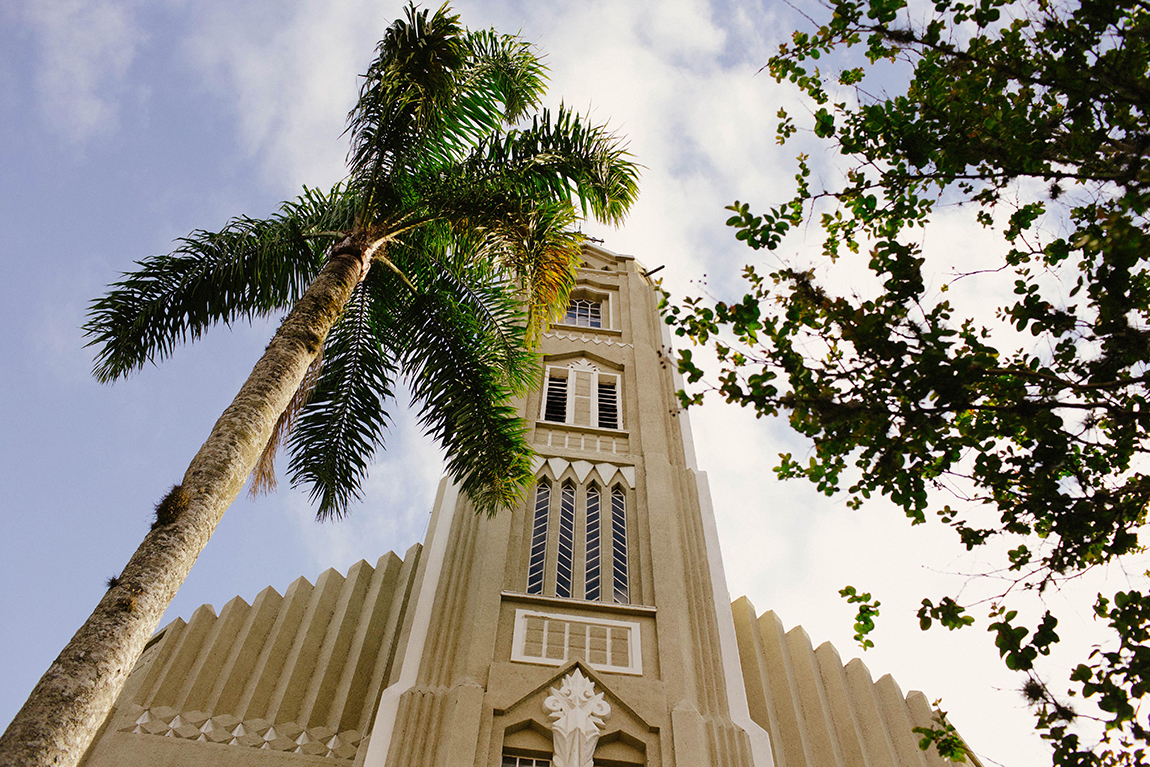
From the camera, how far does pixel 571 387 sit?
16359mm

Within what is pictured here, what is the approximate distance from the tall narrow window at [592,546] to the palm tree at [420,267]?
1711 mm

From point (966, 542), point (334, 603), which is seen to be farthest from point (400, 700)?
point (966, 542)

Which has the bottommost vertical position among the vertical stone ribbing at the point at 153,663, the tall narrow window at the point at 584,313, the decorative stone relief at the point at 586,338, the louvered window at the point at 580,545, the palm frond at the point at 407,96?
the vertical stone ribbing at the point at 153,663

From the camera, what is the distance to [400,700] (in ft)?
32.0

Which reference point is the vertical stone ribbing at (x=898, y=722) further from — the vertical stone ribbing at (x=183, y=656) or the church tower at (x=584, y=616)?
the vertical stone ribbing at (x=183, y=656)

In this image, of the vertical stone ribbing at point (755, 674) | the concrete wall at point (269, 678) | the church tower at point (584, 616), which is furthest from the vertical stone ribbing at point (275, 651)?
the vertical stone ribbing at point (755, 674)

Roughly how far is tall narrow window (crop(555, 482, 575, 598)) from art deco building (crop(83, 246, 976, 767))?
26mm

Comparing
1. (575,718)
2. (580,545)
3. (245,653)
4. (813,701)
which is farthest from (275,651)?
(813,701)

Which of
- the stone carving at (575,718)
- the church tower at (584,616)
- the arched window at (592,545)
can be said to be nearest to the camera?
the stone carving at (575,718)

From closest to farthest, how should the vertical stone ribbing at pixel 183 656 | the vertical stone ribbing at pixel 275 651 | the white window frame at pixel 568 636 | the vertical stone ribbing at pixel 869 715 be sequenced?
the white window frame at pixel 568 636 → the vertical stone ribbing at pixel 183 656 → the vertical stone ribbing at pixel 869 715 → the vertical stone ribbing at pixel 275 651

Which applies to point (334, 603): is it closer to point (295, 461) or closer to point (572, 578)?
point (295, 461)

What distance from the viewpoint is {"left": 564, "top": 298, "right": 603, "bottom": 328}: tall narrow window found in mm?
19062

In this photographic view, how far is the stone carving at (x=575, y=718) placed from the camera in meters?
9.55

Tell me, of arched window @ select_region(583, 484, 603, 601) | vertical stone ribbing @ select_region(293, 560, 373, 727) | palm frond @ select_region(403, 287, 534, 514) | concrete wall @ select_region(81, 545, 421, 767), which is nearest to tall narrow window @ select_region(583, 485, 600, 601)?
arched window @ select_region(583, 484, 603, 601)
